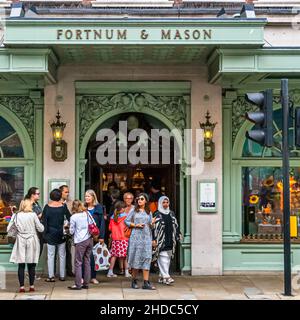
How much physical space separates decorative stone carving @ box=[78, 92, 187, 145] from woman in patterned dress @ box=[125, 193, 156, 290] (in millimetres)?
2826

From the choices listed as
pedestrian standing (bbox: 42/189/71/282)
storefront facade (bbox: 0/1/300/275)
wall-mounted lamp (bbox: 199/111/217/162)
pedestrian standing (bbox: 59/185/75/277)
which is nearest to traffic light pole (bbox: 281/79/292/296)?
storefront facade (bbox: 0/1/300/275)

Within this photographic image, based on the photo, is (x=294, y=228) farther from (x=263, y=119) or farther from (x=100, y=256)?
(x=263, y=119)

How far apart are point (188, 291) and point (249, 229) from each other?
9.26ft

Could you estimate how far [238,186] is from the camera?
49.7ft

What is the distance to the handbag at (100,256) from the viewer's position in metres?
13.9

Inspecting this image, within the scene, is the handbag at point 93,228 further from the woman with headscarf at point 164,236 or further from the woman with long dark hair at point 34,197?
the woman with headscarf at point 164,236

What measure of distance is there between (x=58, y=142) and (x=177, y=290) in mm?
3911

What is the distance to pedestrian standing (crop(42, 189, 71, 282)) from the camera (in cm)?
1347

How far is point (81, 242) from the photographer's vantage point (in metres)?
12.7

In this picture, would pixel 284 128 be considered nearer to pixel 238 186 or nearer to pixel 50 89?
pixel 238 186

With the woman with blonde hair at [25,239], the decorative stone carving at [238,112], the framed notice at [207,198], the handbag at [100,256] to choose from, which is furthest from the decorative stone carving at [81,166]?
the decorative stone carving at [238,112]

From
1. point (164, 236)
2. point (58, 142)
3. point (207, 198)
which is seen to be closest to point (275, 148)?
point (207, 198)

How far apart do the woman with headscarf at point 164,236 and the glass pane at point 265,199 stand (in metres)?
2.23

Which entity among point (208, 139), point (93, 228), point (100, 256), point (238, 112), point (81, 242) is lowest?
point (100, 256)
